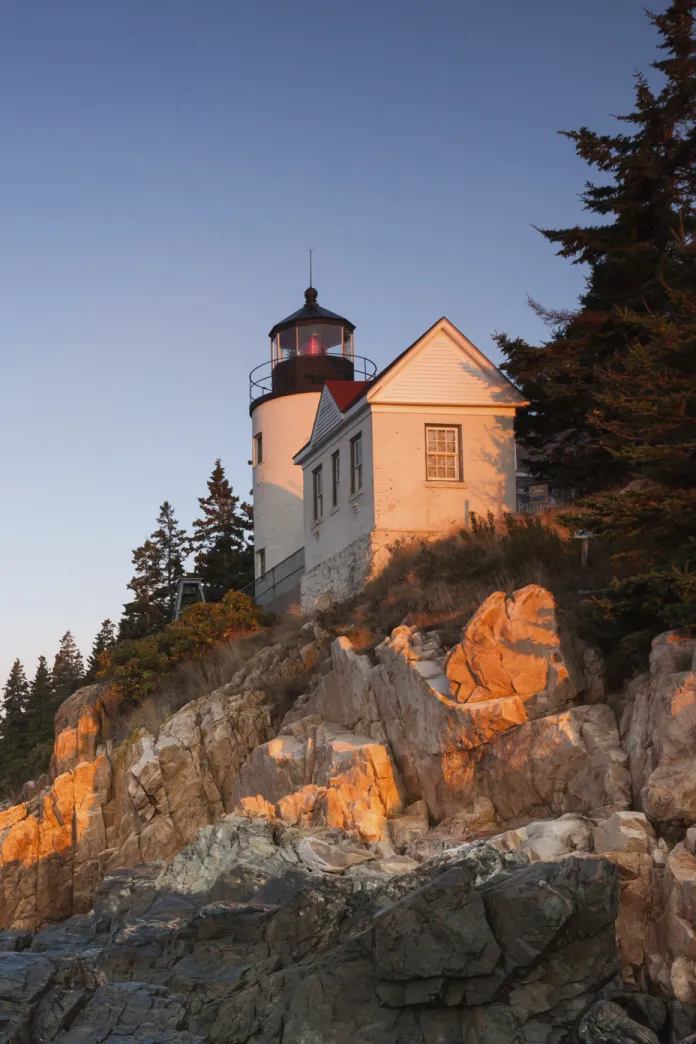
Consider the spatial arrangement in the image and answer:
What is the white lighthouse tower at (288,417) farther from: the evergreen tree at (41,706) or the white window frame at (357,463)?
the evergreen tree at (41,706)

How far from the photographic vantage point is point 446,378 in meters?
28.4

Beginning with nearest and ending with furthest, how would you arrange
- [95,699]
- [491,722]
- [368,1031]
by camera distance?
[368,1031] < [491,722] < [95,699]

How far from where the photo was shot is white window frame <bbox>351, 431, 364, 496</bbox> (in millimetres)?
28469

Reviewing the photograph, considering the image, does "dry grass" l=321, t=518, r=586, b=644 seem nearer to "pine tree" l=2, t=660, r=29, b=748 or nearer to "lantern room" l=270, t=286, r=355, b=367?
"lantern room" l=270, t=286, r=355, b=367

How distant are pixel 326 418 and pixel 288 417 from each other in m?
6.42

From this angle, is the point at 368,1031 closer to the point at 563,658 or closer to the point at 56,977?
the point at 56,977

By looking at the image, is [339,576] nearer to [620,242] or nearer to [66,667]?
[620,242]

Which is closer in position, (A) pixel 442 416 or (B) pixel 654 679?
(B) pixel 654 679

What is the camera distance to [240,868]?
16.4m

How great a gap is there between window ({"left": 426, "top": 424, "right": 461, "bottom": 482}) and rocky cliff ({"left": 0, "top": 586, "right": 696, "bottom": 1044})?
6.81 metres

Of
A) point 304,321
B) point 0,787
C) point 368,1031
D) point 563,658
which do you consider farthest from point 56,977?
point 0,787

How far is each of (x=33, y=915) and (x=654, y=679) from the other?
1492cm

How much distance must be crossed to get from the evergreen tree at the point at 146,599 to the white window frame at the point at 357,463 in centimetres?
1672

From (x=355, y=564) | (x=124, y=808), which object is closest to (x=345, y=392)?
(x=355, y=564)
